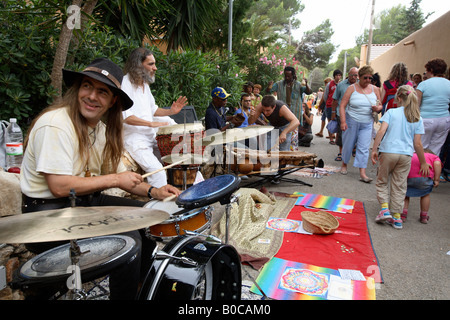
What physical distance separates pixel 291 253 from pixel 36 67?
11.7ft

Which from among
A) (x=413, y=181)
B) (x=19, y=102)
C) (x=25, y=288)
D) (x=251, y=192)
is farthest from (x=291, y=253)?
(x=19, y=102)

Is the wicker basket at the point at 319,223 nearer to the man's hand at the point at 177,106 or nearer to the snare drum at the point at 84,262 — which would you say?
the man's hand at the point at 177,106

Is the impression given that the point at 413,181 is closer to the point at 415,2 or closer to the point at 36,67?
the point at 36,67

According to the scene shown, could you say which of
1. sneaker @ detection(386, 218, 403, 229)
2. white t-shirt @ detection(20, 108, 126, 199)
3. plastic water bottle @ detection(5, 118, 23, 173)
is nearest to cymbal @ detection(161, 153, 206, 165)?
white t-shirt @ detection(20, 108, 126, 199)

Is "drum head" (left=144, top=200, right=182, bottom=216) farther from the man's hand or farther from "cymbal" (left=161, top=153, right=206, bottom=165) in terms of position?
the man's hand

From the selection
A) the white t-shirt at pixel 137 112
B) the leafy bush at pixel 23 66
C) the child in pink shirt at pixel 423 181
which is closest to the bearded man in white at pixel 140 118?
the white t-shirt at pixel 137 112

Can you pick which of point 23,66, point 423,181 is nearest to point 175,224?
point 23,66

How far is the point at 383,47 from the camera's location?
90.3 ft

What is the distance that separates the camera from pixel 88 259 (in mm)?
1597

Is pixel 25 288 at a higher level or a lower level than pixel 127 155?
lower

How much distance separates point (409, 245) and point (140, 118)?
131 inches

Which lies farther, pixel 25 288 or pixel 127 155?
pixel 127 155

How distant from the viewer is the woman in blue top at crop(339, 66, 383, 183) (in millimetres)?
5578

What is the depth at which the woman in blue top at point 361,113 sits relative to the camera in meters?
5.58
